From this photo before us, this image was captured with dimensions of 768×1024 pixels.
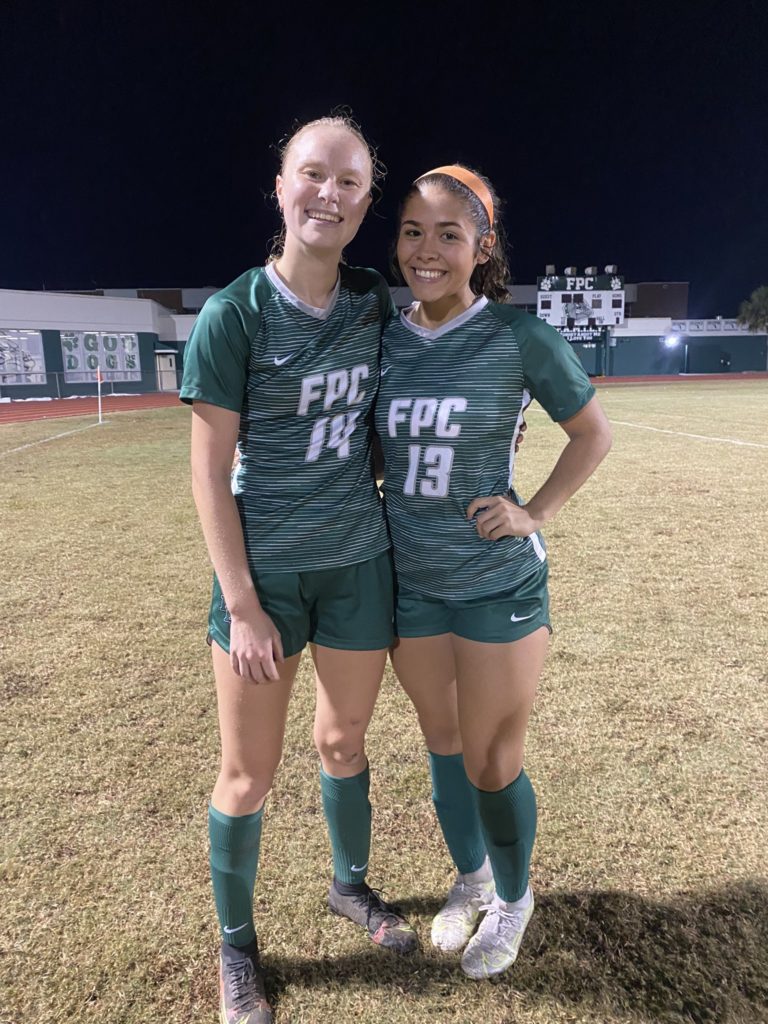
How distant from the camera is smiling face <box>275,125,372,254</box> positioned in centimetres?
161

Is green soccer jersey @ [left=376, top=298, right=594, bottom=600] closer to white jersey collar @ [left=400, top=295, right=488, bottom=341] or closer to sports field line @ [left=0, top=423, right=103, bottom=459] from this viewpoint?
white jersey collar @ [left=400, top=295, right=488, bottom=341]

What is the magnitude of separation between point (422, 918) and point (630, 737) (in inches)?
52.7

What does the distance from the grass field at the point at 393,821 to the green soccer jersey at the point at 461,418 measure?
1044 mm

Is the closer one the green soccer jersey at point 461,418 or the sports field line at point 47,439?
the green soccer jersey at point 461,418

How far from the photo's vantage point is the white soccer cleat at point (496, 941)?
1830 millimetres

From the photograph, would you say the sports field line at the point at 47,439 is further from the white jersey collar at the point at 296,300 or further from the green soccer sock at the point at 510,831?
the green soccer sock at the point at 510,831

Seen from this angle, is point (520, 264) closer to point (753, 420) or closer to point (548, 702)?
point (753, 420)

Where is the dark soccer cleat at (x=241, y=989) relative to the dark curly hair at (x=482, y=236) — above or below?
below

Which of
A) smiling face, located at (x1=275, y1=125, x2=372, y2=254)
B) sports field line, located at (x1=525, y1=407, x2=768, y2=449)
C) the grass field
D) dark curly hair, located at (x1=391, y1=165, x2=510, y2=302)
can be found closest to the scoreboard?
sports field line, located at (x1=525, y1=407, x2=768, y2=449)

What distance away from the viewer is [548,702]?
327 cm

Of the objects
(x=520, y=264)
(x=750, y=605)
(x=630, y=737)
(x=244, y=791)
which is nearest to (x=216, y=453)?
(x=244, y=791)

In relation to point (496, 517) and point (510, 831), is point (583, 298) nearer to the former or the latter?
point (496, 517)

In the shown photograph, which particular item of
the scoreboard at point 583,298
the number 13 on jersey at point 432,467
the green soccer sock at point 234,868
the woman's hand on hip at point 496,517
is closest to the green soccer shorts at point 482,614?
the woman's hand on hip at point 496,517

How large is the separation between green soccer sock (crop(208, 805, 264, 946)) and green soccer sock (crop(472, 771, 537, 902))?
60cm
